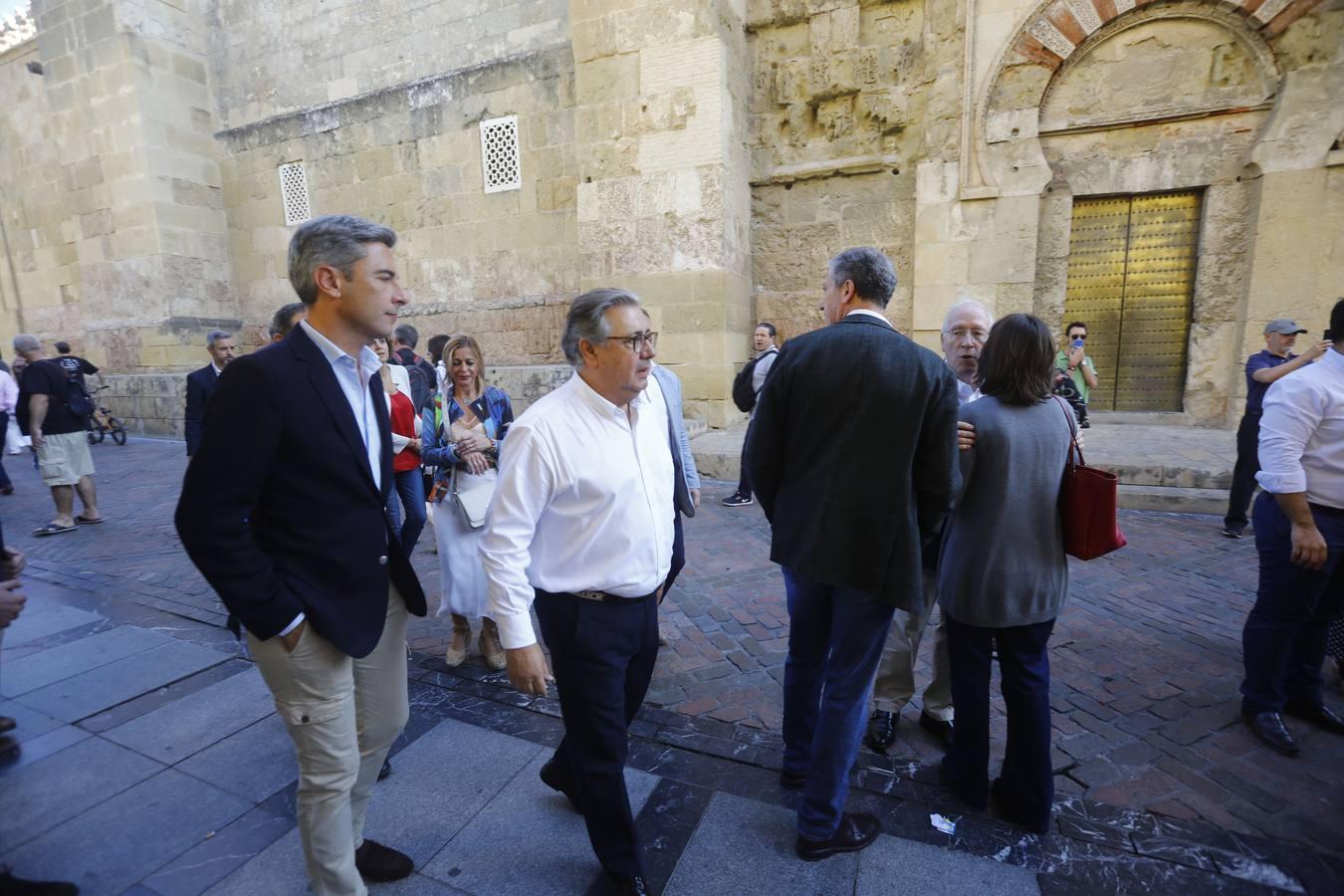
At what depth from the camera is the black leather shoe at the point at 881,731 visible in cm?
277

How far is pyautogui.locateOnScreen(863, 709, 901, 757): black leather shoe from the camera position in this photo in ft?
9.10

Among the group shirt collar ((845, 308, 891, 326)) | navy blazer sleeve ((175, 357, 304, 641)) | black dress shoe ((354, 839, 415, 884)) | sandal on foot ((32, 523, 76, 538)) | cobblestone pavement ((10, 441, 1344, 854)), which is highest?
shirt collar ((845, 308, 891, 326))

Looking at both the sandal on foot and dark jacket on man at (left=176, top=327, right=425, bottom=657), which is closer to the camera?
dark jacket on man at (left=176, top=327, right=425, bottom=657)

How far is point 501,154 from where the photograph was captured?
1019 cm

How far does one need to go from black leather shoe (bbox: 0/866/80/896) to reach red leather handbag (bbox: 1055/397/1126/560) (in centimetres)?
354

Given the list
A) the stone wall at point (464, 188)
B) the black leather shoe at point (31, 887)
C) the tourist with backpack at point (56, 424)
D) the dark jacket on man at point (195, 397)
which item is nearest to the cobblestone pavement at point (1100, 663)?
the tourist with backpack at point (56, 424)

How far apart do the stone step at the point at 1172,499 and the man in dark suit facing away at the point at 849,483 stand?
514cm

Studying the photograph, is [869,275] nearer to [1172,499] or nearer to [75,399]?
[1172,499]

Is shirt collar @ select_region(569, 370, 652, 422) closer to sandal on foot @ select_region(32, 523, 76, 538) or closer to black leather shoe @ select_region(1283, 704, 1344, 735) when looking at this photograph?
black leather shoe @ select_region(1283, 704, 1344, 735)

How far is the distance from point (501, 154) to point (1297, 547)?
10578 mm

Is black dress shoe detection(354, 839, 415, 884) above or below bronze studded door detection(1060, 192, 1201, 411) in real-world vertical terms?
below

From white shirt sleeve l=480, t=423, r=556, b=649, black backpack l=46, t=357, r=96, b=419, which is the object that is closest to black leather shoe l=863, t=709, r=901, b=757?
white shirt sleeve l=480, t=423, r=556, b=649

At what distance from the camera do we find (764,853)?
2203 millimetres

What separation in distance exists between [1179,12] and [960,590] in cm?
883
